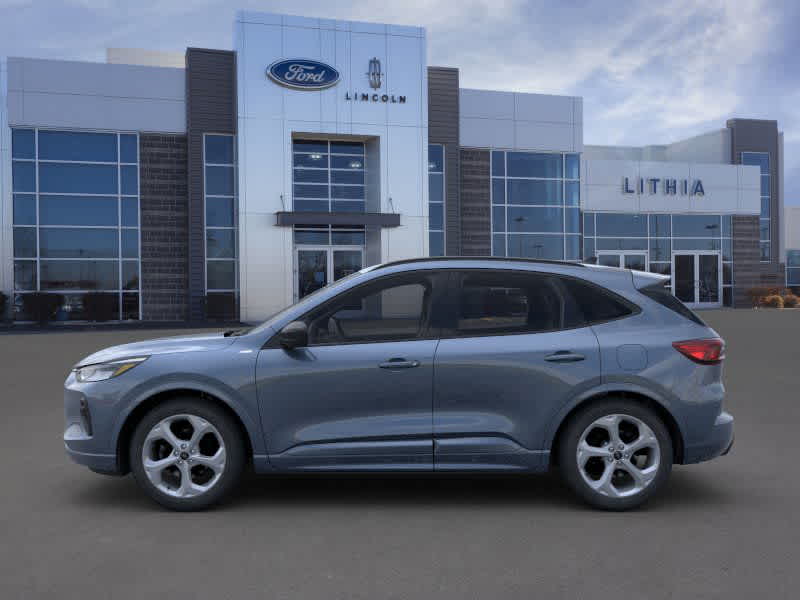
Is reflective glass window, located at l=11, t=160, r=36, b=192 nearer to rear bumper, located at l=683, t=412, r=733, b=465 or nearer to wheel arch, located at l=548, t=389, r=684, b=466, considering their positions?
wheel arch, located at l=548, t=389, r=684, b=466

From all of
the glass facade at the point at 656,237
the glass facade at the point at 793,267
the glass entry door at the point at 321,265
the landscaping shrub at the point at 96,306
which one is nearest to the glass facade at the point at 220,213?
the glass entry door at the point at 321,265

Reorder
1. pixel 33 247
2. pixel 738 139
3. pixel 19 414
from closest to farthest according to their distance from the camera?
pixel 19 414 → pixel 33 247 → pixel 738 139

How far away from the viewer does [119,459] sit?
5207 millimetres

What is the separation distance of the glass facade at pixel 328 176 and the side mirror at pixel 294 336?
963 inches

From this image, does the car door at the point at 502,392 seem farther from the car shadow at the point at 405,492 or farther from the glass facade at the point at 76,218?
the glass facade at the point at 76,218

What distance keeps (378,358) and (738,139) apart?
43849 mm

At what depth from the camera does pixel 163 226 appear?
2905 centimetres

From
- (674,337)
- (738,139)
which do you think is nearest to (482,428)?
(674,337)

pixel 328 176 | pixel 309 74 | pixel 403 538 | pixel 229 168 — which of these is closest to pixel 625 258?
pixel 328 176

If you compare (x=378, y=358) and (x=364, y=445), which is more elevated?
(x=378, y=358)

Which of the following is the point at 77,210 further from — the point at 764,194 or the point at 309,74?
the point at 764,194

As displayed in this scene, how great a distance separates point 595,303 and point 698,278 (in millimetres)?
37229

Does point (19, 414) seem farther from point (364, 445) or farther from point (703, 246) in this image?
point (703, 246)

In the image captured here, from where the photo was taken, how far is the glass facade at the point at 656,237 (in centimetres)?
3781
